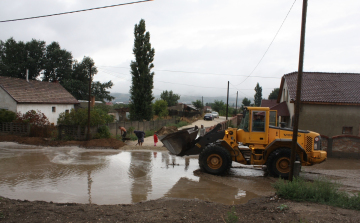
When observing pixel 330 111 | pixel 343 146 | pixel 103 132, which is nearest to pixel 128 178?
pixel 103 132

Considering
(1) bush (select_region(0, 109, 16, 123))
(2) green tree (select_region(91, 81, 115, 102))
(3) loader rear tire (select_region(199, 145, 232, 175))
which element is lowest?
(3) loader rear tire (select_region(199, 145, 232, 175))

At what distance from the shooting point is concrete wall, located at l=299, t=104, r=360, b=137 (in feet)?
65.6

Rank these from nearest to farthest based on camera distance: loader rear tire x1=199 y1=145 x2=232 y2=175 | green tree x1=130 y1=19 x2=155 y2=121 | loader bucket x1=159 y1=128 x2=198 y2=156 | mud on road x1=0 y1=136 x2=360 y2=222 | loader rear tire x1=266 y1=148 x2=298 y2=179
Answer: mud on road x1=0 y1=136 x2=360 y2=222 < loader rear tire x1=266 y1=148 x2=298 y2=179 < loader rear tire x1=199 y1=145 x2=232 y2=175 < loader bucket x1=159 y1=128 x2=198 y2=156 < green tree x1=130 y1=19 x2=155 y2=121

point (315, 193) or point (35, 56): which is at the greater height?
point (35, 56)

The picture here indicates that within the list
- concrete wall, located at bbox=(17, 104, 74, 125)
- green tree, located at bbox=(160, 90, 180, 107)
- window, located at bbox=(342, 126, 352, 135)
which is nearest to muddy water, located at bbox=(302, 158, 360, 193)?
window, located at bbox=(342, 126, 352, 135)

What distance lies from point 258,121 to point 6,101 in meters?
25.1

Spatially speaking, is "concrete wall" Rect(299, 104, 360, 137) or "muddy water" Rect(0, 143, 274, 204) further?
"concrete wall" Rect(299, 104, 360, 137)

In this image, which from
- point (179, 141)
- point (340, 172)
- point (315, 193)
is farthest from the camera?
point (340, 172)

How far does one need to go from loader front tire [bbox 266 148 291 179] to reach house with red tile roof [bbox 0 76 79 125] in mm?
24372

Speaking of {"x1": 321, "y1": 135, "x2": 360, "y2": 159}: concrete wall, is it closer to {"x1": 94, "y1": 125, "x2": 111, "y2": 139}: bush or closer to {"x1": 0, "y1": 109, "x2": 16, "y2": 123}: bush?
{"x1": 94, "y1": 125, "x2": 111, "y2": 139}: bush

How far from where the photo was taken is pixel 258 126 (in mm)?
11828

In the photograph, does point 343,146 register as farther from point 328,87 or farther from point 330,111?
point 328,87

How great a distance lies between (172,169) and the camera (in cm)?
1316

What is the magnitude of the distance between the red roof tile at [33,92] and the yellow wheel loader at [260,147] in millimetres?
22503
